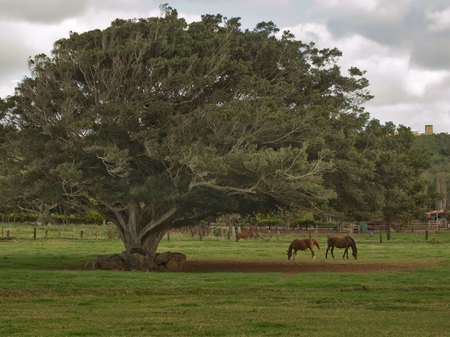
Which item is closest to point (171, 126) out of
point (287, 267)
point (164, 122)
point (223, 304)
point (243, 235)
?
point (164, 122)

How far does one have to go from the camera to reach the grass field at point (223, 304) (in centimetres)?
1270

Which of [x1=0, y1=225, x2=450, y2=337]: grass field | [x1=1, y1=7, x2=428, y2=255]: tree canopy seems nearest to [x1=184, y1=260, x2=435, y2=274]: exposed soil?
[x1=1, y1=7, x2=428, y2=255]: tree canopy

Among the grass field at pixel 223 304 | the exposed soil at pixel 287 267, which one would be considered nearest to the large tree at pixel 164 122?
Answer: the exposed soil at pixel 287 267

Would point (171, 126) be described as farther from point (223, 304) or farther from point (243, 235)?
point (243, 235)

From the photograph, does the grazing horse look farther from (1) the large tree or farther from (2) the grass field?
(2) the grass field

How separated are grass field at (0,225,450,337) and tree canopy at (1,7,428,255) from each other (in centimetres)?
438

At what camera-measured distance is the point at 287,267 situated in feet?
105

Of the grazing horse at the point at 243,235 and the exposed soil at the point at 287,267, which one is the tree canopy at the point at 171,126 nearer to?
the exposed soil at the point at 287,267

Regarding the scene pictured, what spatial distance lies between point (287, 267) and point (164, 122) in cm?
1004

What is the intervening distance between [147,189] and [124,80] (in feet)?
15.9

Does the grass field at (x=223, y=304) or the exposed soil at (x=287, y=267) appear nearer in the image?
the grass field at (x=223, y=304)

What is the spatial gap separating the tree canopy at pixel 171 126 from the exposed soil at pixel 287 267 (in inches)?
123

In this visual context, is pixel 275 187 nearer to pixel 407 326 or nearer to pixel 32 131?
pixel 32 131

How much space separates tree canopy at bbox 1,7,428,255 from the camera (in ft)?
86.6
